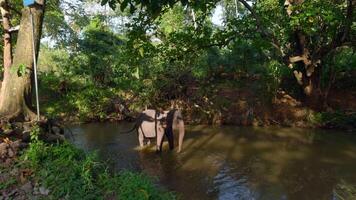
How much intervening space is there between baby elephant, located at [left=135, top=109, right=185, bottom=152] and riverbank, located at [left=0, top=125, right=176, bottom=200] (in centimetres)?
461

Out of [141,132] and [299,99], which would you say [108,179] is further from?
[299,99]

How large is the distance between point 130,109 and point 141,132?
581cm

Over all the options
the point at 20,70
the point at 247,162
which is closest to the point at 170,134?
the point at 247,162

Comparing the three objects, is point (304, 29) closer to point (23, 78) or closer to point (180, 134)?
point (180, 134)

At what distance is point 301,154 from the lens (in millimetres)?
10508

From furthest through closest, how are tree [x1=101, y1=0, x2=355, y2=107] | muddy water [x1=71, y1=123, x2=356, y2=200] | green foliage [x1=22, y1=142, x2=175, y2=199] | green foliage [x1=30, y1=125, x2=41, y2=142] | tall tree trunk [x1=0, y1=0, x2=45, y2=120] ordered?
tree [x1=101, y1=0, x2=355, y2=107] → muddy water [x1=71, y1=123, x2=356, y2=200] → tall tree trunk [x1=0, y1=0, x2=45, y2=120] → green foliage [x1=30, y1=125, x2=41, y2=142] → green foliage [x1=22, y1=142, x2=175, y2=199]

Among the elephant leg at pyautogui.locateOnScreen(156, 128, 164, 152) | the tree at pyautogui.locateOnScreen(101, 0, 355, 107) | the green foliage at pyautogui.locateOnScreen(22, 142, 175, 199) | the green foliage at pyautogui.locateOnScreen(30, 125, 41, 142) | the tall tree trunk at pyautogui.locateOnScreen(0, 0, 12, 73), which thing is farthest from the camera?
the elephant leg at pyautogui.locateOnScreen(156, 128, 164, 152)

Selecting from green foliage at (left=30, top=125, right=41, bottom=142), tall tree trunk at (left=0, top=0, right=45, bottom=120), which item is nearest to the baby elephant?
tall tree trunk at (left=0, top=0, right=45, bottom=120)

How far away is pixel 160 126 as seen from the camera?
10711 millimetres

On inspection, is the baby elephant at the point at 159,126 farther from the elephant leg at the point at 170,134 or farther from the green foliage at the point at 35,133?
the green foliage at the point at 35,133

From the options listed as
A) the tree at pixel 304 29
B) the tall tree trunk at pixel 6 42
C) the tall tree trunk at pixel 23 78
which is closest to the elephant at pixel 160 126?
the tree at pixel 304 29

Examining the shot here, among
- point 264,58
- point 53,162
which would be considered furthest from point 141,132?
point 264,58

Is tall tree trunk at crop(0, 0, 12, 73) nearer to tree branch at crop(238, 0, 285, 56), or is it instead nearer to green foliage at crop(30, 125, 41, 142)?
green foliage at crop(30, 125, 41, 142)

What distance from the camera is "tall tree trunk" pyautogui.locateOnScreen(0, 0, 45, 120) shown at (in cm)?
736
